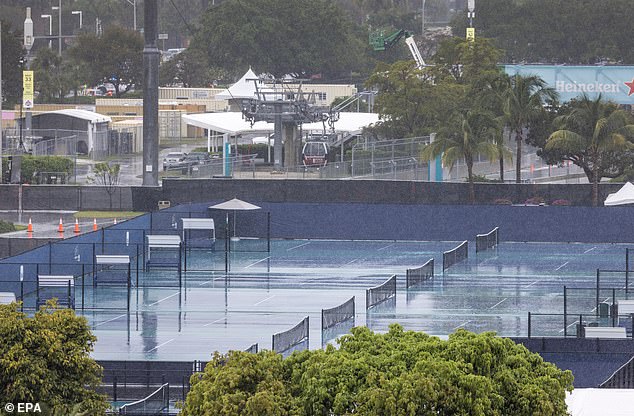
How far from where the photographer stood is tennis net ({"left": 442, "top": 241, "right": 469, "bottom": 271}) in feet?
167

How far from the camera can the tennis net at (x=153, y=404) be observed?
88.7 feet

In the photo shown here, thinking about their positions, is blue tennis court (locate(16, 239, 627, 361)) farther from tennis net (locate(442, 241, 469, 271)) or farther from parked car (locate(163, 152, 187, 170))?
parked car (locate(163, 152, 187, 170))

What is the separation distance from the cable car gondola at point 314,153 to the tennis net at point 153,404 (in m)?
52.5

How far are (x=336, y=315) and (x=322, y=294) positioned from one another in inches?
253

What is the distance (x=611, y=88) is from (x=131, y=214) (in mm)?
27565

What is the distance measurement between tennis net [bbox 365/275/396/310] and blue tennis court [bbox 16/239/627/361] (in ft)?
0.84

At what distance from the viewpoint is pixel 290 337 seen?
114ft

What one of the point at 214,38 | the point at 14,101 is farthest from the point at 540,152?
the point at 214,38

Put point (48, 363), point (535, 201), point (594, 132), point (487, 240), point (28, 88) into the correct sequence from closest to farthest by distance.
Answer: point (48, 363) → point (487, 240) → point (535, 201) → point (594, 132) → point (28, 88)

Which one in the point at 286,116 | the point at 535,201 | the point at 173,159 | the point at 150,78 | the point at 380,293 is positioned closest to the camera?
the point at 380,293

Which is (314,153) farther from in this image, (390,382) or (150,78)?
(390,382)

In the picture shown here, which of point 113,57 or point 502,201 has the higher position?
point 113,57

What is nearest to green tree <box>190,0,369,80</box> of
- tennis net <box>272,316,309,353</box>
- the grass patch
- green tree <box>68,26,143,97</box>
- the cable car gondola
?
green tree <box>68,26,143,97</box>

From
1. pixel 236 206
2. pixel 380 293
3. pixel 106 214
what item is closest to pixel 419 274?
pixel 380 293
